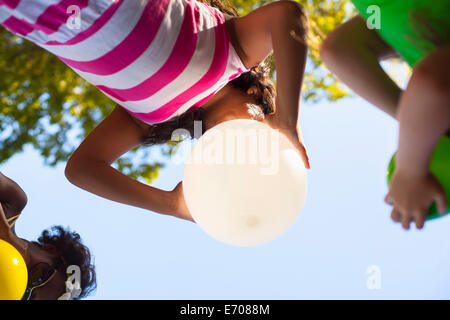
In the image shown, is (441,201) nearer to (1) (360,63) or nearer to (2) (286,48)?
(1) (360,63)

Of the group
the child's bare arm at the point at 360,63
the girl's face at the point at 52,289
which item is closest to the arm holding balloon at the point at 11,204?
the girl's face at the point at 52,289

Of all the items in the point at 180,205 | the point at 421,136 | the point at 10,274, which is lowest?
the point at 10,274

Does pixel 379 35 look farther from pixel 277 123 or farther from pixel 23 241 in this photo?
pixel 23 241

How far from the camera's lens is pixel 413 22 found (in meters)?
0.56

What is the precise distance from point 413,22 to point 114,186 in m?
0.70

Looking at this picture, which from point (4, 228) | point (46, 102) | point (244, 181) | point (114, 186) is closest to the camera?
point (244, 181)

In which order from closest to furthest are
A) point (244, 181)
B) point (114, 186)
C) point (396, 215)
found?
point (396, 215)
point (244, 181)
point (114, 186)

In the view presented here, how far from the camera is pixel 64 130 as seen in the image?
231 cm

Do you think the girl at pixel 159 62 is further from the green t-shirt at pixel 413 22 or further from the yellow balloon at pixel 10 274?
the yellow balloon at pixel 10 274

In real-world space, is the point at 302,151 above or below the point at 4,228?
above

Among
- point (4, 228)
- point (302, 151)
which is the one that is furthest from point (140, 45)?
point (4, 228)

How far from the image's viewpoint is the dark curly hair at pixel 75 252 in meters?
1.57

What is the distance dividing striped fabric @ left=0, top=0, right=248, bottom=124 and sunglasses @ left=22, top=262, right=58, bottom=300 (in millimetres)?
772

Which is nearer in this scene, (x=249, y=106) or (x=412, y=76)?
(x=412, y=76)
